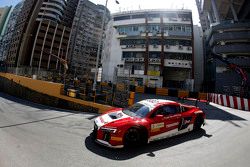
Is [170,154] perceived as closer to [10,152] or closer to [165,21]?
[10,152]

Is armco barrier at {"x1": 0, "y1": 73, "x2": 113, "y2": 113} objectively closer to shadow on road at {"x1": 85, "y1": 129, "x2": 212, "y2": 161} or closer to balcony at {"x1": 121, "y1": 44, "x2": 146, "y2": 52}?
shadow on road at {"x1": 85, "y1": 129, "x2": 212, "y2": 161}

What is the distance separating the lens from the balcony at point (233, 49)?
34.6 m

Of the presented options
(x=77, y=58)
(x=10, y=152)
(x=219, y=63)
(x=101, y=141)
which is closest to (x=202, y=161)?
(x=101, y=141)

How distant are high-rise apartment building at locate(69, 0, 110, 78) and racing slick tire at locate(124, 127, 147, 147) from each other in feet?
255

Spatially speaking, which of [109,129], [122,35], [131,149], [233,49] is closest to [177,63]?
[233,49]

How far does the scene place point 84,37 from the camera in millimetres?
88875

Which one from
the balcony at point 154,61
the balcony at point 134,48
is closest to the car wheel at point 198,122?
the balcony at point 154,61

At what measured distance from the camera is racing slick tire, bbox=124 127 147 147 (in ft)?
19.0

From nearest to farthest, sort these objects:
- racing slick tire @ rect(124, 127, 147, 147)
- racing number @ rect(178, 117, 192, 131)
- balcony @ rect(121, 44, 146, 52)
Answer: racing slick tire @ rect(124, 127, 147, 147), racing number @ rect(178, 117, 192, 131), balcony @ rect(121, 44, 146, 52)

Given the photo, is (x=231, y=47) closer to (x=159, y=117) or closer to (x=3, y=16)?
(x=159, y=117)

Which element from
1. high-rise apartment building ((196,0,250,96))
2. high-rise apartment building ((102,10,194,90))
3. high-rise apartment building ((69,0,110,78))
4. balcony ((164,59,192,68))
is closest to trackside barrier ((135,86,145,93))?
Result: high-rise apartment building ((102,10,194,90))

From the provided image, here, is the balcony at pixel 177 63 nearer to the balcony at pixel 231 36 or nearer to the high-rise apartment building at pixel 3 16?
the balcony at pixel 231 36

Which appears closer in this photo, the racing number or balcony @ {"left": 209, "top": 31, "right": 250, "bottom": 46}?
the racing number

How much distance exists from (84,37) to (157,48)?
55175 millimetres
